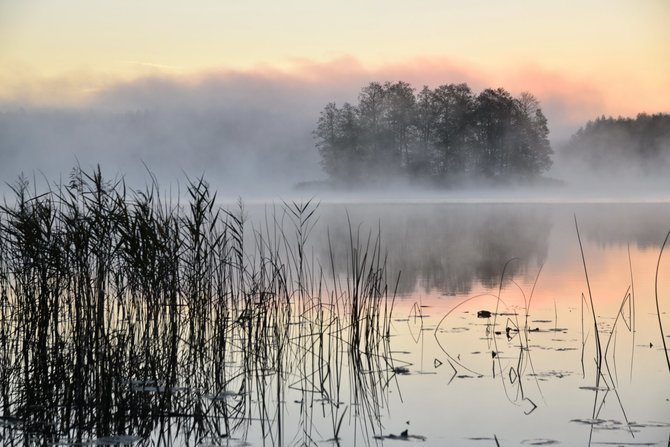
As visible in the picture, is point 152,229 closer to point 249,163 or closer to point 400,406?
point 400,406

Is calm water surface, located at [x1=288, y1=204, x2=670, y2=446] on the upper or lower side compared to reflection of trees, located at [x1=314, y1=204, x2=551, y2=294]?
lower

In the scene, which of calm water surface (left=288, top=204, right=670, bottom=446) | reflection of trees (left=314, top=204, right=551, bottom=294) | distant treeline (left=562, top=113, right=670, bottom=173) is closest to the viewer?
calm water surface (left=288, top=204, right=670, bottom=446)

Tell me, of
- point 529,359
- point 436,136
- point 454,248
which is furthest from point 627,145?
point 529,359

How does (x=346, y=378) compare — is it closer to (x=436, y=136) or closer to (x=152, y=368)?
(x=152, y=368)

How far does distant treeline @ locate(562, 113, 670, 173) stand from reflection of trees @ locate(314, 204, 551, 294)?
160 feet

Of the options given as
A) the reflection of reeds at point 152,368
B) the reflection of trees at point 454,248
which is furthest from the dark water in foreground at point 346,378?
the reflection of trees at point 454,248

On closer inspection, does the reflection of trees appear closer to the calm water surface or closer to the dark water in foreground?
the calm water surface

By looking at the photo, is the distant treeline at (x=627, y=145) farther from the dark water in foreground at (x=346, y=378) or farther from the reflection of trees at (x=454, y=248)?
the dark water in foreground at (x=346, y=378)

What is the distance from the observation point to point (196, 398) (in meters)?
5.15

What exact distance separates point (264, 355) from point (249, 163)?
104 meters

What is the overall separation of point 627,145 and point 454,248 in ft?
202

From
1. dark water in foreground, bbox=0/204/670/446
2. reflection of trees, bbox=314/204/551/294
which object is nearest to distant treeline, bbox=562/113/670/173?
reflection of trees, bbox=314/204/551/294

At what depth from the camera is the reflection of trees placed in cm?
1198

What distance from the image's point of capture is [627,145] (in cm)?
7419
